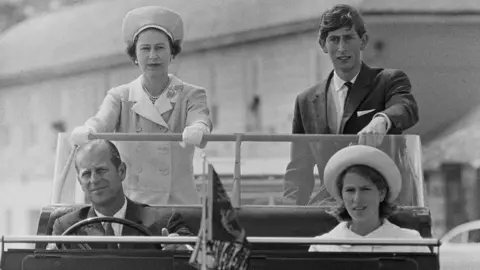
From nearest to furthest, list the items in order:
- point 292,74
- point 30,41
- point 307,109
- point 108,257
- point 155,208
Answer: point 108,257, point 155,208, point 307,109, point 292,74, point 30,41

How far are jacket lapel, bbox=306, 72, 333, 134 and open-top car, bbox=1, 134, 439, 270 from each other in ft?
0.56

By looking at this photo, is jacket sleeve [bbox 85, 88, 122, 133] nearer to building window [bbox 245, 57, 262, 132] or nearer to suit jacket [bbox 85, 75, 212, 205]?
suit jacket [bbox 85, 75, 212, 205]

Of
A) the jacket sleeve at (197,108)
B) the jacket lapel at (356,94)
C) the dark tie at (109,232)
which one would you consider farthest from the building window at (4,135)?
the dark tie at (109,232)

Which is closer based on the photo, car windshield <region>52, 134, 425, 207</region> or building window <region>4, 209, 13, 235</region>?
car windshield <region>52, 134, 425, 207</region>

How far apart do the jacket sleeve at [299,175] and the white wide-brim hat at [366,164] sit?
69 centimetres

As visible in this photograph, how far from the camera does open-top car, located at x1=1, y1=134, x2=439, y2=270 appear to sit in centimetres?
453

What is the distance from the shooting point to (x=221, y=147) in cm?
604


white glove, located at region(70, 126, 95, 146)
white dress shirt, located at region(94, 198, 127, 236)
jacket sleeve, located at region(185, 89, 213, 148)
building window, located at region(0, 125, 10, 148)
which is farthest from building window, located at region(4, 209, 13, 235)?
white dress shirt, located at region(94, 198, 127, 236)

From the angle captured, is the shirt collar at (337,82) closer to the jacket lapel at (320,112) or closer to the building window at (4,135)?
the jacket lapel at (320,112)

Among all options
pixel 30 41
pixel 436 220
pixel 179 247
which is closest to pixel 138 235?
pixel 179 247

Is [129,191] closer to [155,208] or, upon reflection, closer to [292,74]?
[155,208]

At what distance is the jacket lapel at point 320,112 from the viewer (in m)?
5.80

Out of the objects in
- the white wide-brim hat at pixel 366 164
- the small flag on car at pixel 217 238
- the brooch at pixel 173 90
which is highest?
the brooch at pixel 173 90

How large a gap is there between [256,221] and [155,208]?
1.59 ft
